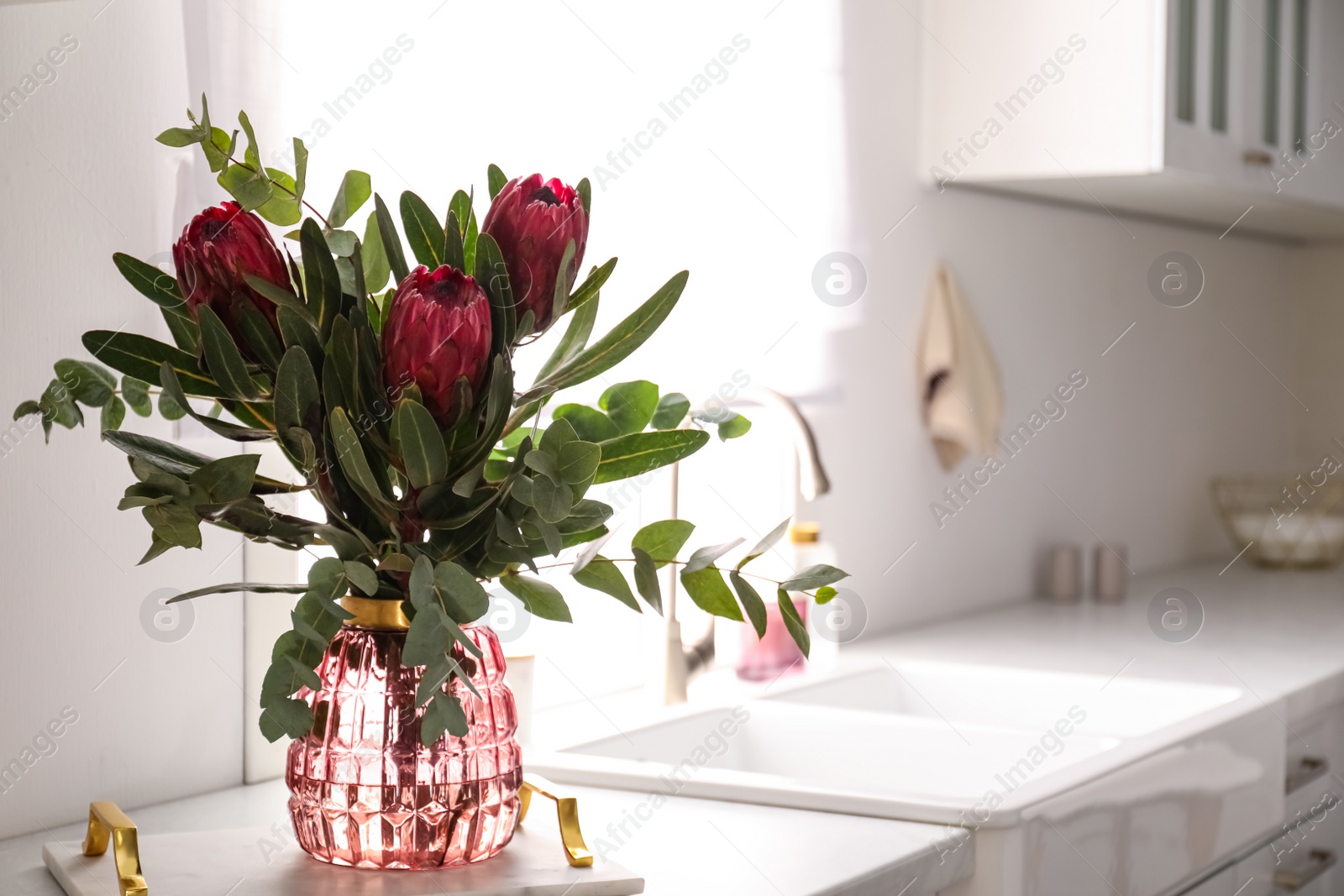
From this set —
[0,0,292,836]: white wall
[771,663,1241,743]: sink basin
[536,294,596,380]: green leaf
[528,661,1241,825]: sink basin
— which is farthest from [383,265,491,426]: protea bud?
[771,663,1241,743]: sink basin

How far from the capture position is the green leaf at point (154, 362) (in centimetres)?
85

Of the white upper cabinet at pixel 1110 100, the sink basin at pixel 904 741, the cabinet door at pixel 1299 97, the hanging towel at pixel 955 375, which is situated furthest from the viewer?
the cabinet door at pixel 1299 97

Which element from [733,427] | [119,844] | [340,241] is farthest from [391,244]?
[119,844]

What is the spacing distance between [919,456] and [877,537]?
0.17 meters

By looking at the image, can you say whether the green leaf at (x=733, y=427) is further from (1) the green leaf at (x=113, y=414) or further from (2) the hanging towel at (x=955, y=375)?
(2) the hanging towel at (x=955, y=375)

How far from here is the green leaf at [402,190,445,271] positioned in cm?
89

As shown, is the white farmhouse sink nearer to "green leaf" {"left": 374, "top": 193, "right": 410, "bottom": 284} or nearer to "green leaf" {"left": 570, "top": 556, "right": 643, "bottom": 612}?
"green leaf" {"left": 570, "top": 556, "right": 643, "bottom": 612}

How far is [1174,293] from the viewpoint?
295cm

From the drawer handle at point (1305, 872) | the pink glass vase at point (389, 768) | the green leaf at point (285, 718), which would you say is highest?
the green leaf at point (285, 718)

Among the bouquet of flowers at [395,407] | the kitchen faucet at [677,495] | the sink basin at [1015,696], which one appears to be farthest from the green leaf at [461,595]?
the sink basin at [1015,696]

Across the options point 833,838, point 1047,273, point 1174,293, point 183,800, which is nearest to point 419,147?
point 183,800

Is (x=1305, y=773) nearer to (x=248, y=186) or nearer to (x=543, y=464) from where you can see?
(x=543, y=464)

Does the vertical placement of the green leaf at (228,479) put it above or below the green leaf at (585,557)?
above

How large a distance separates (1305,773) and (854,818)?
34.4 inches
